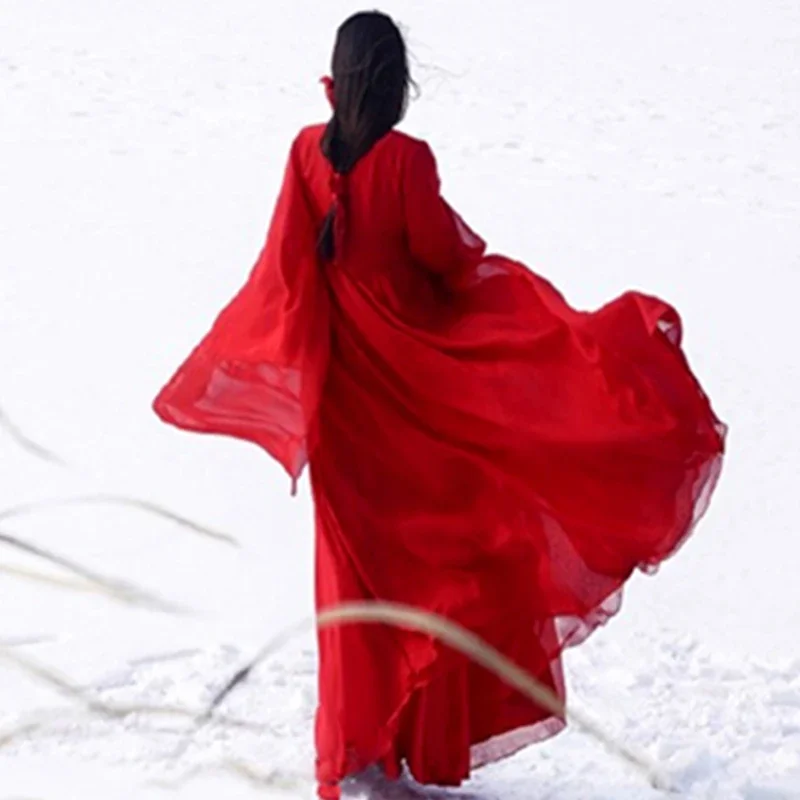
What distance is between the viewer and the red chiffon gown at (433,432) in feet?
9.46

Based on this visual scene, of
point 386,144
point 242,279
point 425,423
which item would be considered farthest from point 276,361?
point 242,279

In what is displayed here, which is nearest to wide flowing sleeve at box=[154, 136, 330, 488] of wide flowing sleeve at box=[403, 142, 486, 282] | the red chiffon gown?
the red chiffon gown

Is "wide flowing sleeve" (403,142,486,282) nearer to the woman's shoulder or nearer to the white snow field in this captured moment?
the woman's shoulder

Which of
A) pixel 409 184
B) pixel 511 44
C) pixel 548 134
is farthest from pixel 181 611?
pixel 511 44

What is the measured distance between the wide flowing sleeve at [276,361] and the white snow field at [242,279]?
0.20 m

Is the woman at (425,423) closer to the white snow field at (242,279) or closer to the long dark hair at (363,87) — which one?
the long dark hair at (363,87)

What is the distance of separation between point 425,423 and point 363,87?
497 mm

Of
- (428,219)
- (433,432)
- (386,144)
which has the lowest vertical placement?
(433,432)

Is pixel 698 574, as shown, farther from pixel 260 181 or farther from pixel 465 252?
pixel 260 181

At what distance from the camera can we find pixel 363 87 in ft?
9.26

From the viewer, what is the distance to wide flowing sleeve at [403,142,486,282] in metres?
2.86

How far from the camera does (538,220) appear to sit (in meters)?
7.78

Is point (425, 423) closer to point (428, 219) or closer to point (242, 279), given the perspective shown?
point (428, 219)

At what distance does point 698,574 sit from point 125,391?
1924 mm
